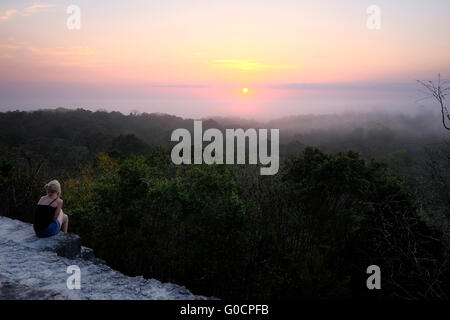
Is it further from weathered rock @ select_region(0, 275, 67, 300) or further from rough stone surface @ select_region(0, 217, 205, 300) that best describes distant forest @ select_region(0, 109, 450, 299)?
weathered rock @ select_region(0, 275, 67, 300)

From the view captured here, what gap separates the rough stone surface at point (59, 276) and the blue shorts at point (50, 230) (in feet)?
0.24

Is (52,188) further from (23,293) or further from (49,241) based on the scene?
(23,293)

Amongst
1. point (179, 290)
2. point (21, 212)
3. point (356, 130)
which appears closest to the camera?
point (179, 290)

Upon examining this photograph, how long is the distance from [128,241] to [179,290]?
5.02 ft

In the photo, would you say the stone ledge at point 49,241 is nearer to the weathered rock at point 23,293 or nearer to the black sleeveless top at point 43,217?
the black sleeveless top at point 43,217

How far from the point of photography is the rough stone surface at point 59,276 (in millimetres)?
3551

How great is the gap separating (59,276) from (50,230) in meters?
1.15

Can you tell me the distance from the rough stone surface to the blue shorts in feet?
0.24

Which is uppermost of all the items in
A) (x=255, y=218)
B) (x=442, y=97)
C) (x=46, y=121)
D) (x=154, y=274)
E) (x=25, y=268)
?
(x=46, y=121)

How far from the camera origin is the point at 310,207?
21.2ft

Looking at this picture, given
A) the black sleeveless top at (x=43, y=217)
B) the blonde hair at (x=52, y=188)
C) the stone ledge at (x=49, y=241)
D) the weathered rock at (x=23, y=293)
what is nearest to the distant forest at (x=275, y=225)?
the stone ledge at (x=49, y=241)
